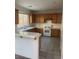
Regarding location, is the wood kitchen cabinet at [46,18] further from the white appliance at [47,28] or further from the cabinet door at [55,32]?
the cabinet door at [55,32]

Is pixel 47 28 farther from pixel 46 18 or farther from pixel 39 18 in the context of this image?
pixel 39 18

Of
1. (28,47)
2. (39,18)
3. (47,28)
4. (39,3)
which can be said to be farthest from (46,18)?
(28,47)

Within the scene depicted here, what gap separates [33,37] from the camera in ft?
11.5

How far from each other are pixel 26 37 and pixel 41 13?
6981 millimetres

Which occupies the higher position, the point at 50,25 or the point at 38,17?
the point at 38,17

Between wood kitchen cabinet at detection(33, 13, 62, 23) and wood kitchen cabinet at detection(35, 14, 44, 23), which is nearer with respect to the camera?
wood kitchen cabinet at detection(33, 13, 62, 23)

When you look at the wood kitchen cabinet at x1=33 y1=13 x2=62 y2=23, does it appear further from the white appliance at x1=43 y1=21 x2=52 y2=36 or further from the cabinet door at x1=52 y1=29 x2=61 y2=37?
the cabinet door at x1=52 y1=29 x2=61 y2=37

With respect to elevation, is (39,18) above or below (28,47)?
above

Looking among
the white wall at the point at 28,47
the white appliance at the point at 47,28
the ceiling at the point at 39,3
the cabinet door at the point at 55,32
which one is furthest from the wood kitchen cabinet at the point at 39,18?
the white wall at the point at 28,47

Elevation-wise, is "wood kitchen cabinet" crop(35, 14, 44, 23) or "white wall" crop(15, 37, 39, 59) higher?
"wood kitchen cabinet" crop(35, 14, 44, 23)

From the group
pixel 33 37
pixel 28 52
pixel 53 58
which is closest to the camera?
pixel 33 37

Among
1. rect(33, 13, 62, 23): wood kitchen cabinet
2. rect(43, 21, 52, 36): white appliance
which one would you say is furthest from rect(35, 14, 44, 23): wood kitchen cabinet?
rect(43, 21, 52, 36): white appliance
